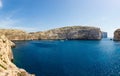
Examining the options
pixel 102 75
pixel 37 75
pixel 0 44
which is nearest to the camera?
pixel 37 75

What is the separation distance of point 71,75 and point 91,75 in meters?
6.88

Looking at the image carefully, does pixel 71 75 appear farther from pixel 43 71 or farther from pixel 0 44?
pixel 0 44

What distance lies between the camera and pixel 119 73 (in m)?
60.4

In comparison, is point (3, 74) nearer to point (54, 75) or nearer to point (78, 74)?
point (54, 75)

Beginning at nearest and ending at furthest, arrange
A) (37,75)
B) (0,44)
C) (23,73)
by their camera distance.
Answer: (23,73)
(37,75)
(0,44)

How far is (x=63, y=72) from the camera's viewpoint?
57781mm

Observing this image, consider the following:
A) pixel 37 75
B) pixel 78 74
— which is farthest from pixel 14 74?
pixel 78 74

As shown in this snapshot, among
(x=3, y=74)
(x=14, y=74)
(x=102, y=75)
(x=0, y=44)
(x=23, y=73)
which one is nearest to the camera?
(x=3, y=74)

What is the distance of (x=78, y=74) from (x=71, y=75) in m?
2.82

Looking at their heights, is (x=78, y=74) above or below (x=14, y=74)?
below

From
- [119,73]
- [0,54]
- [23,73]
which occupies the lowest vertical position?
[119,73]

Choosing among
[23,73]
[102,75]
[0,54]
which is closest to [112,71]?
[102,75]

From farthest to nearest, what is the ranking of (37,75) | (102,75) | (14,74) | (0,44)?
(0,44)
(102,75)
(37,75)
(14,74)

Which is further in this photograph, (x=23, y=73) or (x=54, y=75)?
(x=54, y=75)
